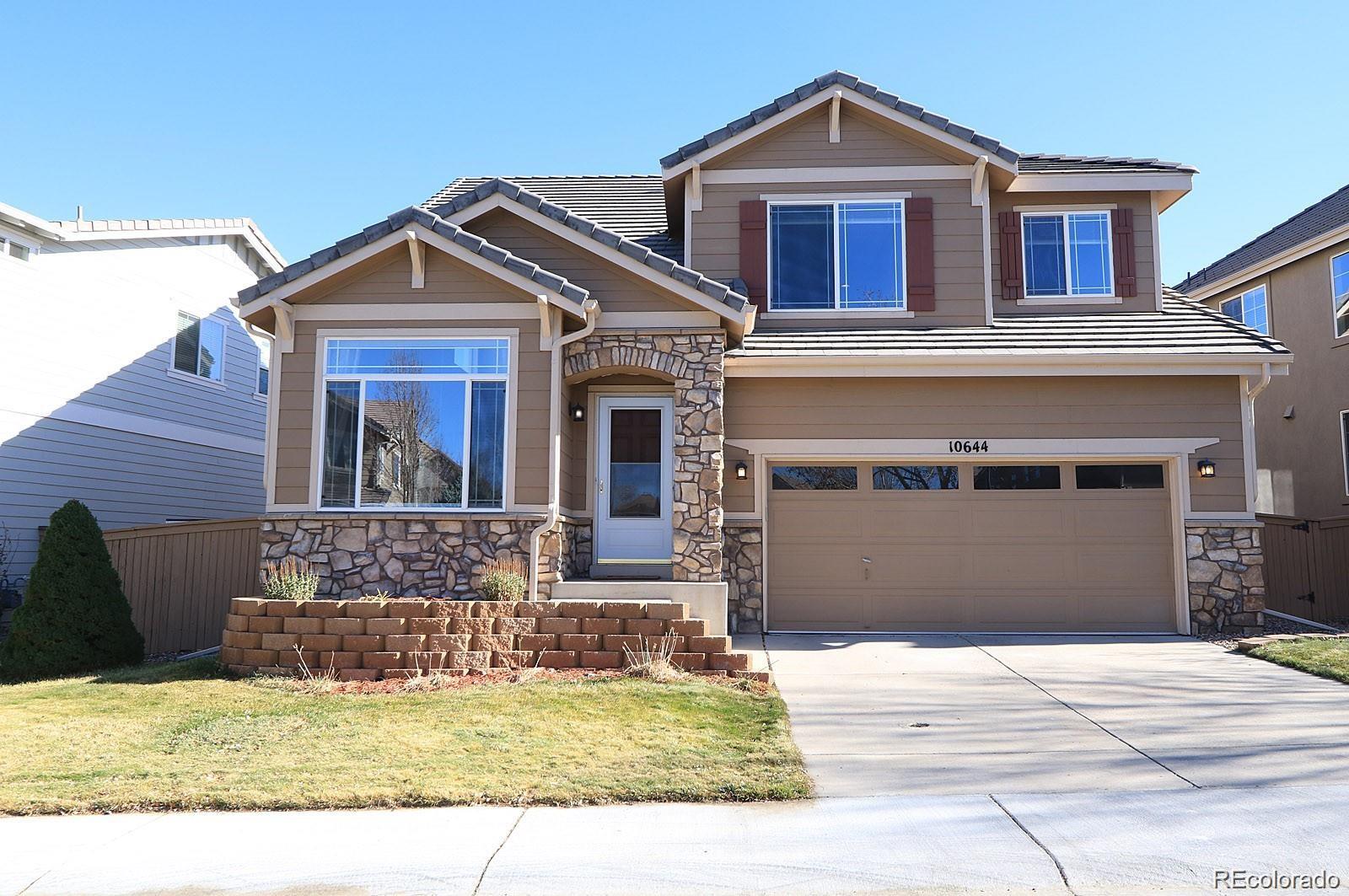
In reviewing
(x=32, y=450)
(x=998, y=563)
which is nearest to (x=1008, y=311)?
(x=998, y=563)

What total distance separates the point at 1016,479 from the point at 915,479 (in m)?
1.27

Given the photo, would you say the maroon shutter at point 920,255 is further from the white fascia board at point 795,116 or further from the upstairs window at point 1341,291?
the upstairs window at point 1341,291

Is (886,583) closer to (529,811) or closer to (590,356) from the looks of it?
(590,356)

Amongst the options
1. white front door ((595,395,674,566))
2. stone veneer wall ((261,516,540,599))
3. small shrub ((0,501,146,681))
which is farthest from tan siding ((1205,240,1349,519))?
small shrub ((0,501,146,681))

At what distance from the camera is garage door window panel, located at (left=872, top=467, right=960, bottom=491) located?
1167 cm

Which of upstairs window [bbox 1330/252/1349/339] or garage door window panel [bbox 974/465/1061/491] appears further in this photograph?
upstairs window [bbox 1330/252/1349/339]

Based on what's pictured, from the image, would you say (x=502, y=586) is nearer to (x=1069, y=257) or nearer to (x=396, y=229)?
(x=396, y=229)

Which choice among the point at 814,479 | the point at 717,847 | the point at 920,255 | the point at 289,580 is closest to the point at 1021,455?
the point at 814,479

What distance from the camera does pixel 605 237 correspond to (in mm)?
10445

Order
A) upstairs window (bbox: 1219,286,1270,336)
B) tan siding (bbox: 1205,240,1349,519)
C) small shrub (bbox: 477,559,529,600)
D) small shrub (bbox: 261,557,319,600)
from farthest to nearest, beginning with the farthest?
upstairs window (bbox: 1219,286,1270,336) < tan siding (bbox: 1205,240,1349,519) < small shrub (bbox: 261,557,319,600) < small shrub (bbox: 477,559,529,600)

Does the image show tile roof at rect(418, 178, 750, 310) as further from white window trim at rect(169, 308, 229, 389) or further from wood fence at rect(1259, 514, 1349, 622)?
wood fence at rect(1259, 514, 1349, 622)

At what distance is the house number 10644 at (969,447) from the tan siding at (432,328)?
5231mm

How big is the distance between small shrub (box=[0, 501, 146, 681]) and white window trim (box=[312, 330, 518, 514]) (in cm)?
251

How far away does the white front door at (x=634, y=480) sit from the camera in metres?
11.1
